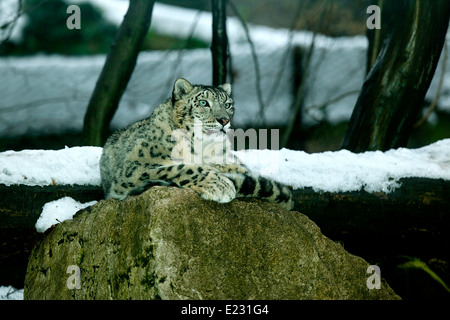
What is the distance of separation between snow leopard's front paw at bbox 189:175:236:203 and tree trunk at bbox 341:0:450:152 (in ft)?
8.15

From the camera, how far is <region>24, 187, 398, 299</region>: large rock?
2.47m

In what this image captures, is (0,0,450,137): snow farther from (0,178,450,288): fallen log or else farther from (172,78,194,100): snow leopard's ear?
(172,78,194,100): snow leopard's ear

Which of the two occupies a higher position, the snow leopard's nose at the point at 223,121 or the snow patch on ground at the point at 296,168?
the snow leopard's nose at the point at 223,121

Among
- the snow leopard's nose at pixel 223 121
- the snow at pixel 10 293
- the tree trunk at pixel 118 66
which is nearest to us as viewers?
the snow leopard's nose at pixel 223 121

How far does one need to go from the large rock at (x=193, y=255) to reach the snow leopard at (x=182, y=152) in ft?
0.62

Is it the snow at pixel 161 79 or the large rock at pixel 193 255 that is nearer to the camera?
the large rock at pixel 193 255

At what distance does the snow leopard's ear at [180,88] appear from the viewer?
11.2ft

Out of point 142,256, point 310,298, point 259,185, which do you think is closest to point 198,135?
point 259,185

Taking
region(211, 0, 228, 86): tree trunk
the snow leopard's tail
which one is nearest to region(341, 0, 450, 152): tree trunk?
region(211, 0, 228, 86): tree trunk

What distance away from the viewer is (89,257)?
2.85 m

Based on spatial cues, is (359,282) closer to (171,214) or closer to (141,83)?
(171,214)

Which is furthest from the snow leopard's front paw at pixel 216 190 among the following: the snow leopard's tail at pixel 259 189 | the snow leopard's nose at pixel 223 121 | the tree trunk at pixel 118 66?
the tree trunk at pixel 118 66

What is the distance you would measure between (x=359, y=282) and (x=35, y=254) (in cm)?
215

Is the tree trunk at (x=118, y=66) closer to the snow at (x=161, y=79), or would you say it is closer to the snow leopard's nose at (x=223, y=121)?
the snow at (x=161, y=79)
